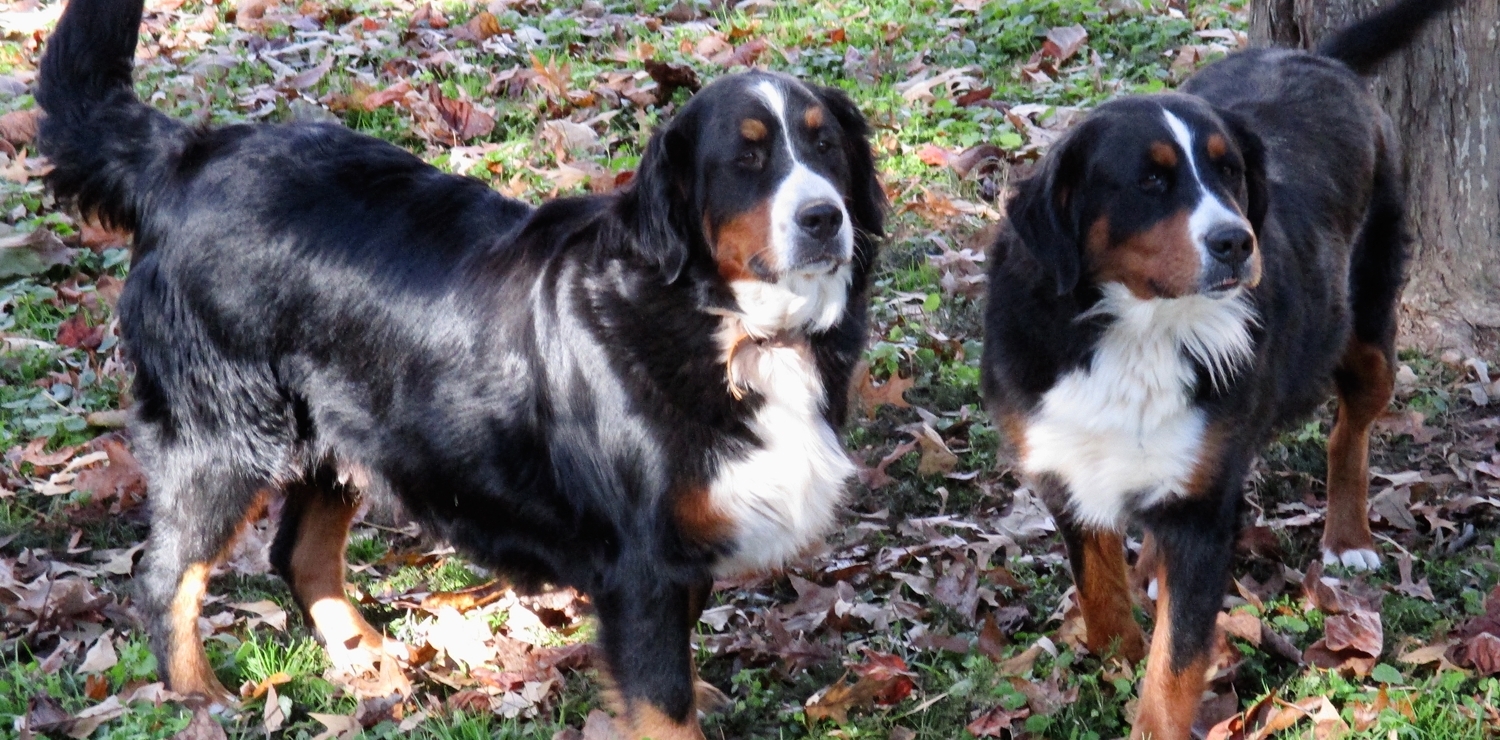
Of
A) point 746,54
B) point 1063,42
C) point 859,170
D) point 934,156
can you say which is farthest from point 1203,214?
point 746,54

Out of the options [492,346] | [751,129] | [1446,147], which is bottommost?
[1446,147]

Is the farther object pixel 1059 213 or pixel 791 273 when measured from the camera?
pixel 1059 213

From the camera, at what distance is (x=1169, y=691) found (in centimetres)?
358

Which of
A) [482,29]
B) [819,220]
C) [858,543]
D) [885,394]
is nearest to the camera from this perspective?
[819,220]

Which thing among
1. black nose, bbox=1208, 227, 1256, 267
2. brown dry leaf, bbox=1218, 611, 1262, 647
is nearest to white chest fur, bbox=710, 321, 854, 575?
black nose, bbox=1208, 227, 1256, 267

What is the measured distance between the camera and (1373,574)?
4.56m

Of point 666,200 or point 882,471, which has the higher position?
point 666,200

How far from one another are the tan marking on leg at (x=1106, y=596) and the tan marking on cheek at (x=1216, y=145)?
105cm

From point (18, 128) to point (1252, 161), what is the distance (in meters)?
6.30

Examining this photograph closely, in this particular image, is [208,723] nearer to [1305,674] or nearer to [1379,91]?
[1305,674]

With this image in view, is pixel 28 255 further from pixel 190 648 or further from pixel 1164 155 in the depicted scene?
pixel 1164 155

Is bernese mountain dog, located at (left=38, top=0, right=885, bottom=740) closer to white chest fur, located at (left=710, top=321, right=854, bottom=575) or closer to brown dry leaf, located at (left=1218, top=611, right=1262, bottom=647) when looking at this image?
white chest fur, located at (left=710, top=321, right=854, bottom=575)

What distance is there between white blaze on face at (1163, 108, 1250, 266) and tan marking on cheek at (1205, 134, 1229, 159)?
0.05m

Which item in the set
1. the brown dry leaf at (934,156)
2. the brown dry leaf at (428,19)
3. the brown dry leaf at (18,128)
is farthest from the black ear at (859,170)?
the brown dry leaf at (428,19)
